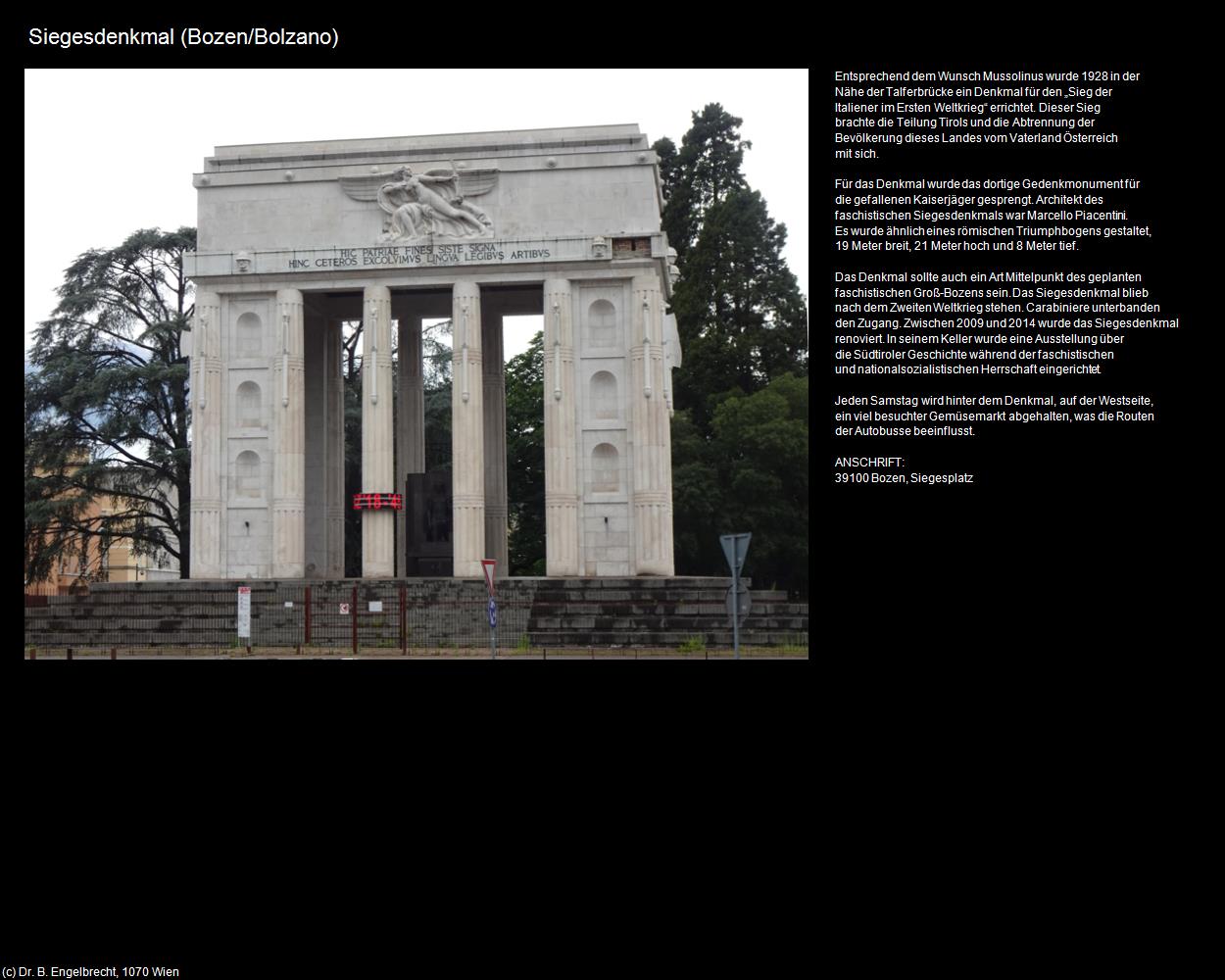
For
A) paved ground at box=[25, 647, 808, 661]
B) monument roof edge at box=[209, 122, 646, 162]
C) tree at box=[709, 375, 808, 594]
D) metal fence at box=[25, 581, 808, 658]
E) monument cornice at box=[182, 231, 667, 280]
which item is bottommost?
paved ground at box=[25, 647, 808, 661]

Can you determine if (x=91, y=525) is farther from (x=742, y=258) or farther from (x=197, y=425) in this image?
(x=742, y=258)

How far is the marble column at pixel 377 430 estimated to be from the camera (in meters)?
45.9

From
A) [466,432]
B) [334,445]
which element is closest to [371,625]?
[466,432]

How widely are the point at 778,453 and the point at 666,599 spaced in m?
20.9

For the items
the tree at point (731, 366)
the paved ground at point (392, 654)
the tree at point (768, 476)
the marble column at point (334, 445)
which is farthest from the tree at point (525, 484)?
the paved ground at point (392, 654)

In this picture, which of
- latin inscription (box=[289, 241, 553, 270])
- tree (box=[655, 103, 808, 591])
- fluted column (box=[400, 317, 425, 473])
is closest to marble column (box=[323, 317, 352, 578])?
fluted column (box=[400, 317, 425, 473])

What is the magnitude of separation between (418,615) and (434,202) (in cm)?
1419

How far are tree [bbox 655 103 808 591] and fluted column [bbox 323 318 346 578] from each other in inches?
558

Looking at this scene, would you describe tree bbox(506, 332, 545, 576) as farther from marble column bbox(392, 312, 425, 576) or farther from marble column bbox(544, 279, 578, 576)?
marble column bbox(544, 279, 578, 576)

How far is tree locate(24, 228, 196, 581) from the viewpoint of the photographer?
53.9 metres

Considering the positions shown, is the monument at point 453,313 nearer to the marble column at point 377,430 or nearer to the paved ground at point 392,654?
the marble column at point 377,430

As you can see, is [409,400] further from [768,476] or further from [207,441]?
[768,476]

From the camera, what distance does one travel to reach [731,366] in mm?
65938

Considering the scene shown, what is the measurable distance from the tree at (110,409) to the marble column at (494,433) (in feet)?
40.3
